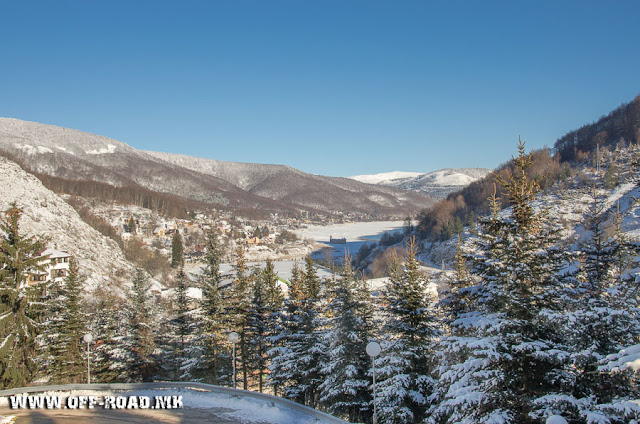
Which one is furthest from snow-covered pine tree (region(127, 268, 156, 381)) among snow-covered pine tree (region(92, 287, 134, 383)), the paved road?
the paved road

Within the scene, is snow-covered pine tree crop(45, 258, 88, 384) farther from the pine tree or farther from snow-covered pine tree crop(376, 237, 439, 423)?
snow-covered pine tree crop(376, 237, 439, 423)

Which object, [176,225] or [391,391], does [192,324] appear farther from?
[176,225]

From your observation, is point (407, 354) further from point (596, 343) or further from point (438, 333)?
point (596, 343)

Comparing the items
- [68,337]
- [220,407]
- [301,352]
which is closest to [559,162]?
[301,352]

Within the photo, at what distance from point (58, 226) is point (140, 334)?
56143mm

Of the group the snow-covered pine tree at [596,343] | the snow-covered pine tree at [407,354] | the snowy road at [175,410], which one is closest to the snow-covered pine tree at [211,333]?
the snowy road at [175,410]

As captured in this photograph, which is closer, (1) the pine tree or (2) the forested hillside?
(1) the pine tree

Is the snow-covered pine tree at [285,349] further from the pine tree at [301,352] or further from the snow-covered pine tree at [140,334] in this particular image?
the snow-covered pine tree at [140,334]

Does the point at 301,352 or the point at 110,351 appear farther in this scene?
the point at 110,351

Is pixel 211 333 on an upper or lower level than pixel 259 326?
upper

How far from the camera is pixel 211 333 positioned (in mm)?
21969

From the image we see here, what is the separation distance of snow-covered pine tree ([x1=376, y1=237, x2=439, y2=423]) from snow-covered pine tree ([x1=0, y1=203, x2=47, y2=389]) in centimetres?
1720

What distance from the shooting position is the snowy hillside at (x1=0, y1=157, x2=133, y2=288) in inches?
2547

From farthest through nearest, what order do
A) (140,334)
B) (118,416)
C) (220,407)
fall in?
(140,334)
(220,407)
(118,416)
